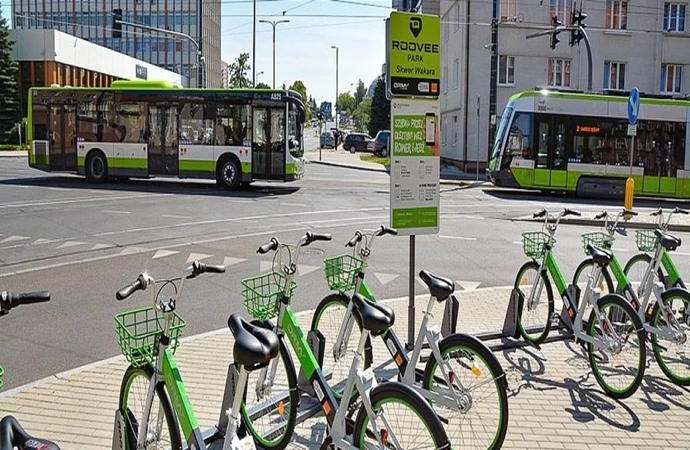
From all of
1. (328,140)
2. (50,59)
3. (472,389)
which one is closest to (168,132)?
(472,389)

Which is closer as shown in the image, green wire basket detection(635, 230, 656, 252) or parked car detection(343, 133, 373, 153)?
green wire basket detection(635, 230, 656, 252)

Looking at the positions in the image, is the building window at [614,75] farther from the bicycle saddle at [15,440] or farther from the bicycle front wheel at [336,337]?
the bicycle saddle at [15,440]

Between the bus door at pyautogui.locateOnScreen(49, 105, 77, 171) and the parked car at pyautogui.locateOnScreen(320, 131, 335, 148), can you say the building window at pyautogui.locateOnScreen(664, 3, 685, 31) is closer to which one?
the bus door at pyautogui.locateOnScreen(49, 105, 77, 171)

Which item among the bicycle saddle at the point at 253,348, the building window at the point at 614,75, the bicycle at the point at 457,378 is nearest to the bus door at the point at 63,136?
the bicycle at the point at 457,378

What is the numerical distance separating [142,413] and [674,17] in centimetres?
4093

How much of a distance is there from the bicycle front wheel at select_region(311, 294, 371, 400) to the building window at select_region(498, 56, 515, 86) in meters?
33.4

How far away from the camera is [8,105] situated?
2002 inches

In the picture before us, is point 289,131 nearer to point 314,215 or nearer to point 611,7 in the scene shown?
point 314,215

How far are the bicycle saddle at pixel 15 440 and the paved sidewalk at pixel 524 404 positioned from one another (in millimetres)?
2092

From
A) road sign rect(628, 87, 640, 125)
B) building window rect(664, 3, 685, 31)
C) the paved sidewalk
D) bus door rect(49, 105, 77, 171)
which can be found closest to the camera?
the paved sidewalk

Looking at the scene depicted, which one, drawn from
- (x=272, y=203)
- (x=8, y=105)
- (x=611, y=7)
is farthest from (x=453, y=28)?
(x=8, y=105)

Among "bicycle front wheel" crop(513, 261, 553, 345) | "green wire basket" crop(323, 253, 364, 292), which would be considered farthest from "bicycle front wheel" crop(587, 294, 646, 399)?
"green wire basket" crop(323, 253, 364, 292)

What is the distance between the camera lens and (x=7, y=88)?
5047 cm

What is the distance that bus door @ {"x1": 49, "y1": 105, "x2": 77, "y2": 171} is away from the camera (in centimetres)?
2542
